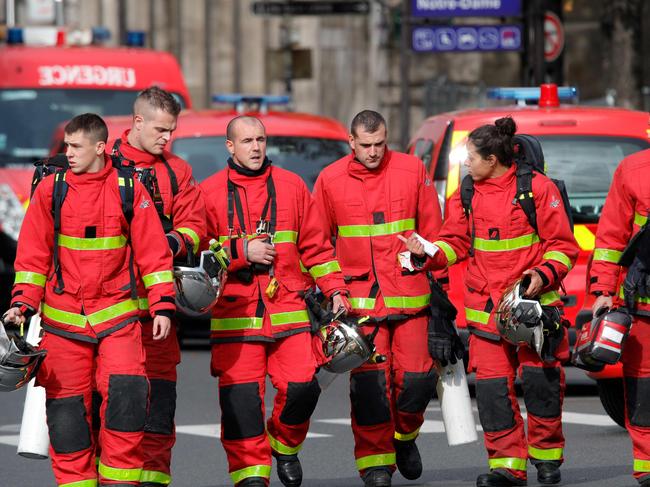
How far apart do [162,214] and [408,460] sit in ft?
5.68

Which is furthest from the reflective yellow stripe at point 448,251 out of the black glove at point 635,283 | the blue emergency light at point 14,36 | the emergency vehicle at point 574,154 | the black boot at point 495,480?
the blue emergency light at point 14,36

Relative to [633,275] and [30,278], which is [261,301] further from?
[633,275]

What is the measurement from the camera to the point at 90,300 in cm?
807

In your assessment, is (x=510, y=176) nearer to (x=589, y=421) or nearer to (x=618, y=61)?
(x=589, y=421)

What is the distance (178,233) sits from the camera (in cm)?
856

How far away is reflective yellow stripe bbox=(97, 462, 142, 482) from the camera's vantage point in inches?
313

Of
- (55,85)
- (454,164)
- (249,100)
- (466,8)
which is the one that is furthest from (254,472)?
(466,8)

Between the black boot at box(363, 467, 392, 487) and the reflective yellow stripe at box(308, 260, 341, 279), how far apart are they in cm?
95

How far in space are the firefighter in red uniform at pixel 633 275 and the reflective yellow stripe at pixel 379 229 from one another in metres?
0.99

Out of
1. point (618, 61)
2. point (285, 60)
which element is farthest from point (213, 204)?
point (285, 60)

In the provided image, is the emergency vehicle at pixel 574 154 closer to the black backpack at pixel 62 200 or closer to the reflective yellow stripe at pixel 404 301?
the reflective yellow stripe at pixel 404 301

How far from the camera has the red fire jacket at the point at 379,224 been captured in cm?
923

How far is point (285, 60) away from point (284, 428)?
25.1m

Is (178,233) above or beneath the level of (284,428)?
above
